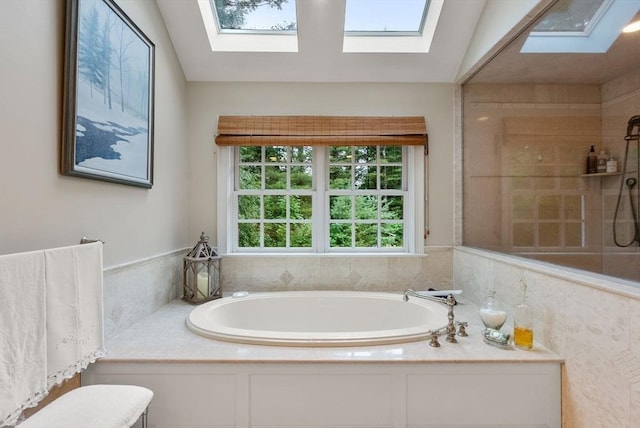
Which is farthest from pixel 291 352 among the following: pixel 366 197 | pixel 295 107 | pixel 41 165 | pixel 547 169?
pixel 547 169

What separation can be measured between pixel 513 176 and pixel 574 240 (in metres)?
0.55

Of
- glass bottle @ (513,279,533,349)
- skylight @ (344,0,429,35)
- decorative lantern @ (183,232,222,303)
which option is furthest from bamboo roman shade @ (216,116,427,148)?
glass bottle @ (513,279,533,349)

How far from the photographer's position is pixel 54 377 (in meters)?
1.12

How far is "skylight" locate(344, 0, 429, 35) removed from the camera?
221 cm

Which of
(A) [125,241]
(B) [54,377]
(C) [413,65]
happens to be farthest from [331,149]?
(B) [54,377]

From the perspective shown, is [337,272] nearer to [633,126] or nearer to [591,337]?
[591,337]

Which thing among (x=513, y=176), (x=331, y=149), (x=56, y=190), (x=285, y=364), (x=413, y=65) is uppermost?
(x=413, y=65)

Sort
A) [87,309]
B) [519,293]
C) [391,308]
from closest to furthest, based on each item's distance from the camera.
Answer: [87,309]
[519,293]
[391,308]

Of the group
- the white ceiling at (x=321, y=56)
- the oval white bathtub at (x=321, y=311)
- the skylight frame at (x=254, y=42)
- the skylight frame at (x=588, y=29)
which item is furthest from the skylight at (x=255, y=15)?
the oval white bathtub at (x=321, y=311)

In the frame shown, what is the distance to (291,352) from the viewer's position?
1.44 m

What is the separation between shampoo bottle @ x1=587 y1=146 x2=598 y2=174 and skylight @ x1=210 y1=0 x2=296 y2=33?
215 centimetres

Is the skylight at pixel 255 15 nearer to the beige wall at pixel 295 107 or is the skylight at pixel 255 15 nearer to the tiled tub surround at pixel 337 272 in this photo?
the beige wall at pixel 295 107

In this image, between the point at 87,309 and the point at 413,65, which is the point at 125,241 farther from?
the point at 413,65

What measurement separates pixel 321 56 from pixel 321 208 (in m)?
1.15
